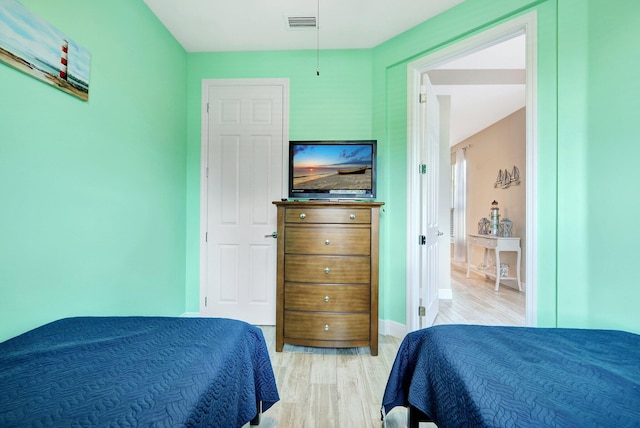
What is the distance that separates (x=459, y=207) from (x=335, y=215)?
4993 millimetres

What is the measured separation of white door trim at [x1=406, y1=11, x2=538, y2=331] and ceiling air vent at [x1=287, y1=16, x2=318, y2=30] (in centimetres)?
89

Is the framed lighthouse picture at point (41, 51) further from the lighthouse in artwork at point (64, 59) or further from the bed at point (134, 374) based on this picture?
the bed at point (134, 374)

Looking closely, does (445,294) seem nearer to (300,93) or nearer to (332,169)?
(332,169)

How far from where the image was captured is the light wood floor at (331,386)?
1408mm

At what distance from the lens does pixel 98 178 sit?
1615 mm

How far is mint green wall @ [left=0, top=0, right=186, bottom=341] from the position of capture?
3.91ft

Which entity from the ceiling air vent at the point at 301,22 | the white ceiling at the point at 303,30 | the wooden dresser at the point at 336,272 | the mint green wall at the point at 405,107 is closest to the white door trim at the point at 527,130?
the mint green wall at the point at 405,107

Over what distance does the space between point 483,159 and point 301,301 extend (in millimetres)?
4825

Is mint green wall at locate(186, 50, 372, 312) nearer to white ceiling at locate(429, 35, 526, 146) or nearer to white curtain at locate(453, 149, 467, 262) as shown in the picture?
white ceiling at locate(429, 35, 526, 146)

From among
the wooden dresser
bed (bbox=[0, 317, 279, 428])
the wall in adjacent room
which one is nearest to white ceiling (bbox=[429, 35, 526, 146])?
the wall in adjacent room

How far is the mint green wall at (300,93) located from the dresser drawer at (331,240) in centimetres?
103

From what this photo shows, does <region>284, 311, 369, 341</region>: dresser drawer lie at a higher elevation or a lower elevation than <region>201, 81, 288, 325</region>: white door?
lower

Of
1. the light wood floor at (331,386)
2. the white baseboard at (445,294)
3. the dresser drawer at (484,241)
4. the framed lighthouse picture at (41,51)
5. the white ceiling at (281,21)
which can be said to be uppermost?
the white ceiling at (281,21)

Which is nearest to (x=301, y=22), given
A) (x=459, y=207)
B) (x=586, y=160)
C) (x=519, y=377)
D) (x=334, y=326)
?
(x=586, y=160)
